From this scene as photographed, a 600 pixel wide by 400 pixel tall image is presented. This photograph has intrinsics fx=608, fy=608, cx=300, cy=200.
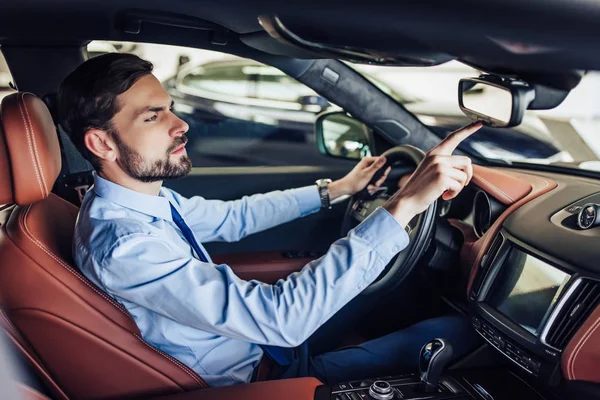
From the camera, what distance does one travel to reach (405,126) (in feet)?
8.33

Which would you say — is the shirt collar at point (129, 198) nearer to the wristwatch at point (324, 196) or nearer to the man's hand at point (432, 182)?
the man's hand at point (432, 182)

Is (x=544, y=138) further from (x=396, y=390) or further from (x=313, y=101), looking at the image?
(x=396, y=390)

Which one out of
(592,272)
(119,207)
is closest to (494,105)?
→ (592,272)

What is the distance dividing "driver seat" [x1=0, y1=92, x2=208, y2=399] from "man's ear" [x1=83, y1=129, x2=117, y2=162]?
0.15 metres

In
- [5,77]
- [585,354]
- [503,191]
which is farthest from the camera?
[5,77]

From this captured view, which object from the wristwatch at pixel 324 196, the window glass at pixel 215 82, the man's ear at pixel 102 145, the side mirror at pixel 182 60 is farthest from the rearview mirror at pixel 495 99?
the window glass at pixel 215 82

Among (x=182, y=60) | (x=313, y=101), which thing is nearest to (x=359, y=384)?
(x=313, y=101)

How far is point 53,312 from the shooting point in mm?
1462

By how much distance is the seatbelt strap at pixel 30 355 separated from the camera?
1.46 m

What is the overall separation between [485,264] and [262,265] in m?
0.89

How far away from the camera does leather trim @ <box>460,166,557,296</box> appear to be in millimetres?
2041

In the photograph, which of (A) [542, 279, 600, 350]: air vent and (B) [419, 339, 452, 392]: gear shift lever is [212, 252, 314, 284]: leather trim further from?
(A) [542, 279, 600, 350]: air vent

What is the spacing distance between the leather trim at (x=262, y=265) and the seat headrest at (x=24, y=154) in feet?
3.22

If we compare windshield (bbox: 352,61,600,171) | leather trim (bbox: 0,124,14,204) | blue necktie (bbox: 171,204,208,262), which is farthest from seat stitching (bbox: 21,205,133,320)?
windshield (bbox: 352,61,600,171)
